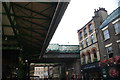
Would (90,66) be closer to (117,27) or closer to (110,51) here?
(110,51)

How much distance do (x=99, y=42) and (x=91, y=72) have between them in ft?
21.1

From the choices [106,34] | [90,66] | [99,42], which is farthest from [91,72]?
[106,34]

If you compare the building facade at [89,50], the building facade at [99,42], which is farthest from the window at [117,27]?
the building facade at [89,50]

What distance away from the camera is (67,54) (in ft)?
105

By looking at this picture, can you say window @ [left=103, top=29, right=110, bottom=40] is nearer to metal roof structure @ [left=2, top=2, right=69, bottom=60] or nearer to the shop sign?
the shop sign

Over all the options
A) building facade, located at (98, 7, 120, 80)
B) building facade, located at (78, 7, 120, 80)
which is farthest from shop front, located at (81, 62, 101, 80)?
building facade, located at (98, 7, 120, 80)

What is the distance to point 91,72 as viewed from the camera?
25.4 metres

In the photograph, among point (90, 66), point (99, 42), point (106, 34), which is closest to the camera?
point (106, 34)

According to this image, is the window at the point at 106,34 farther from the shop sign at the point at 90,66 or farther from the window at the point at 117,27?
the shop sign at the point at 90,66

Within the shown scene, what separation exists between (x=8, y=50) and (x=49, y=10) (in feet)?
27.2

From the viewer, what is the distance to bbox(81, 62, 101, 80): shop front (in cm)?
2311

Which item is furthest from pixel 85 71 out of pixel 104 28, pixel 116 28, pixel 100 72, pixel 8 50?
pixel 8 50

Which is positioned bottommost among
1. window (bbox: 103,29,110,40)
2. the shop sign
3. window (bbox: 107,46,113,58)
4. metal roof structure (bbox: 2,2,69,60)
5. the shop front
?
the shop front

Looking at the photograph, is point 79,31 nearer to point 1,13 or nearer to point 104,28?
point 104,28
